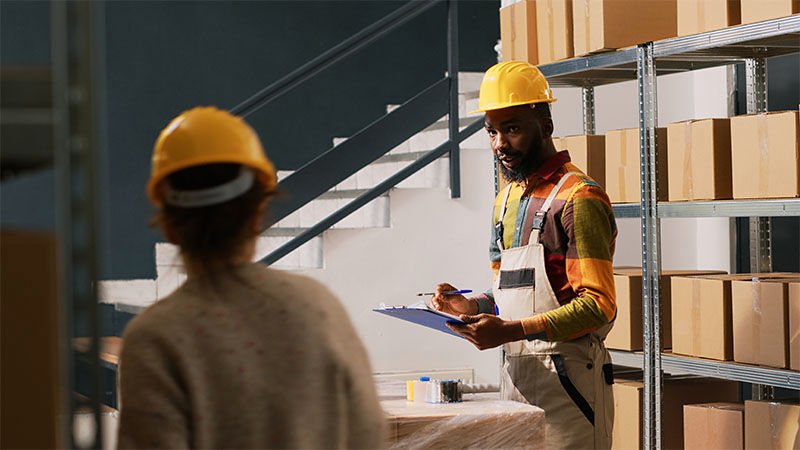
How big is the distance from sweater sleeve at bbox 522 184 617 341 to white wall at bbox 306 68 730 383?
3.18 meters

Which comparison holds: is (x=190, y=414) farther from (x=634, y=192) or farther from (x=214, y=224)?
(x=634, y=192)

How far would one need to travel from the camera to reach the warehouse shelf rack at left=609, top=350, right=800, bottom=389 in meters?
3.72

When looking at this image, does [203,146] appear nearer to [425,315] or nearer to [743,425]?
[425,315]

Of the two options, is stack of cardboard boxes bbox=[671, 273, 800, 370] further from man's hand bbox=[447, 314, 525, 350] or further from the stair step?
the stair step

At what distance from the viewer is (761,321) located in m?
3.86

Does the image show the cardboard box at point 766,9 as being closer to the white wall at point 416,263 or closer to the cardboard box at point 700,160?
the cardboard box at point 700,160

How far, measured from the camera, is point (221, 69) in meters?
8.02

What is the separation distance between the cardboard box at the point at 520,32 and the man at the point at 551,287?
1.68 metres

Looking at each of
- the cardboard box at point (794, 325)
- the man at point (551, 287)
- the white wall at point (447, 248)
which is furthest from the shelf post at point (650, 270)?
the white wall at point (447, 248)

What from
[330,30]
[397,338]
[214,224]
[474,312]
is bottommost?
[397,338]

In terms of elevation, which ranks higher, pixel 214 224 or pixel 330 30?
pixel 330 30

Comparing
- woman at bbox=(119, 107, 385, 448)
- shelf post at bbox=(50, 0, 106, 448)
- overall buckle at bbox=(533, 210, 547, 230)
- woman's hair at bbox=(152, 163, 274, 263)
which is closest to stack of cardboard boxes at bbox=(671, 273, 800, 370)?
overall buckle at bbox=(533, 210, 547, 230)

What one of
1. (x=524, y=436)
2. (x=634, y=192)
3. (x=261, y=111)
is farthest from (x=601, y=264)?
(x=261, y=111)

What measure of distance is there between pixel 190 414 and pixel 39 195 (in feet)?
21.7
